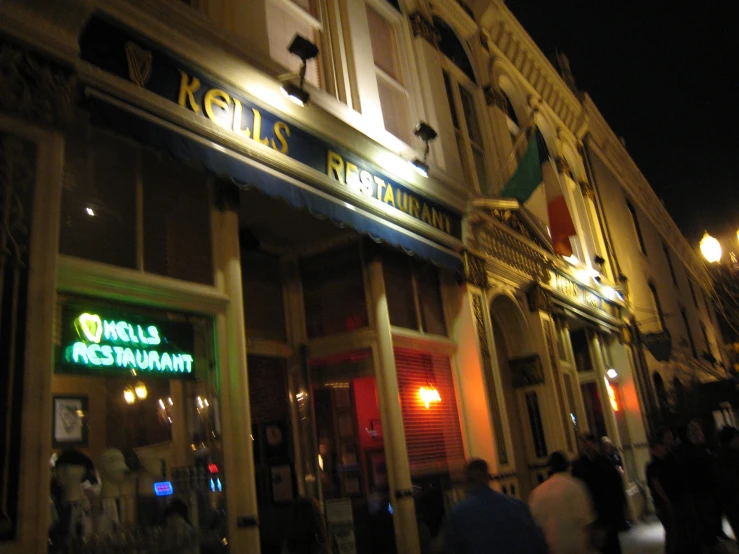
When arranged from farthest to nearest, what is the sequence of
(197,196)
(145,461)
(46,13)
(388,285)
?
(388,285) → (197,196) → (145,461) → (46,13)

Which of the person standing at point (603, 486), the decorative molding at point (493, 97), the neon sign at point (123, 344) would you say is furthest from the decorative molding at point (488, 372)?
the neon sign at point (123, 344)

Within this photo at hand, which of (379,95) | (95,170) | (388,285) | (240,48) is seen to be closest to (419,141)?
(379,95)

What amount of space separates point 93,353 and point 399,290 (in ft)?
16.9

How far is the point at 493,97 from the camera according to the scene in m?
13.6

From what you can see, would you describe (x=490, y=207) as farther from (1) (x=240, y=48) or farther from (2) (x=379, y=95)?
(1) (x=240, y=48)

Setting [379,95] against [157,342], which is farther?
[379,95]

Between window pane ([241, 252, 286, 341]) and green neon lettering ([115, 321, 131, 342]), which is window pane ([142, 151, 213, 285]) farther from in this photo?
window pane ([241, 252, 286, 341])

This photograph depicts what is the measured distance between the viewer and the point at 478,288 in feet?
34.0

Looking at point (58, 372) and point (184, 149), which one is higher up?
point (184, 149)

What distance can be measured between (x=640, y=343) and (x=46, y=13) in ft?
57.0

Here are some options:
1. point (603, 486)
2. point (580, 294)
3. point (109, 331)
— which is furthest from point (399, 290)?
point (580, 294)

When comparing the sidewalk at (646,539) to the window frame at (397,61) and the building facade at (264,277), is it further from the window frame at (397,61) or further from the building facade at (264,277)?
the window frame at (397,61)

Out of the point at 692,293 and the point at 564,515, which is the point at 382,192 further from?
the point at 692,293

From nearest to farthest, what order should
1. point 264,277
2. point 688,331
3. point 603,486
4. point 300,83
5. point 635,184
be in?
point 300,83, point 603,486, point 264,277, point 635,184, point 688,331
